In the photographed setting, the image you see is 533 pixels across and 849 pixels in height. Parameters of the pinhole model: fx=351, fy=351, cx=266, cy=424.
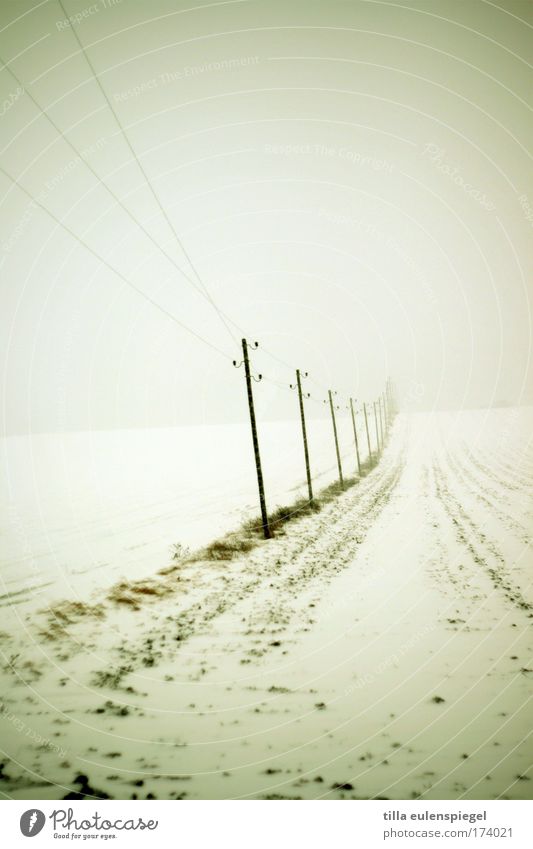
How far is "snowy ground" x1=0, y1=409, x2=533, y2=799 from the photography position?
423 cm

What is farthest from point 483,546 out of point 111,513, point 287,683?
point 111,513

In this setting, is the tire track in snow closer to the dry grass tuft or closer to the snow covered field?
the dry grass tuft

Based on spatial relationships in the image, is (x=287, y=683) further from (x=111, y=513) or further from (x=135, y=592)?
(x=111, y=513)

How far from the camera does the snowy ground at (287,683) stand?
4.23m

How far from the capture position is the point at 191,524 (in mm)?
17594

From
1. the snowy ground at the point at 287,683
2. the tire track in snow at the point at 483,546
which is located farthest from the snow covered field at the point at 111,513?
the tire track in snow at the point at 483,546

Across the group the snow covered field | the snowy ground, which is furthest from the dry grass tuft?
the snow covered field

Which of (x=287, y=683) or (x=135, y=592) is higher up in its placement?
(x=287, y=683)

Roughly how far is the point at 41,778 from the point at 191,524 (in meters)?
13.3

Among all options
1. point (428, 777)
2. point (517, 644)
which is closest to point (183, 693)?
point (428, 777)

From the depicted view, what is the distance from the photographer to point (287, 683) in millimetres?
5754

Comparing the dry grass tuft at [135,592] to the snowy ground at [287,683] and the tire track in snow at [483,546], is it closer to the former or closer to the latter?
the snowy ground at [287,683]

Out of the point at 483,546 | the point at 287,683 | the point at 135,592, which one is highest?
the point at 287,683

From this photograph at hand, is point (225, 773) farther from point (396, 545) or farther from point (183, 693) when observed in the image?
point (396, 545)
